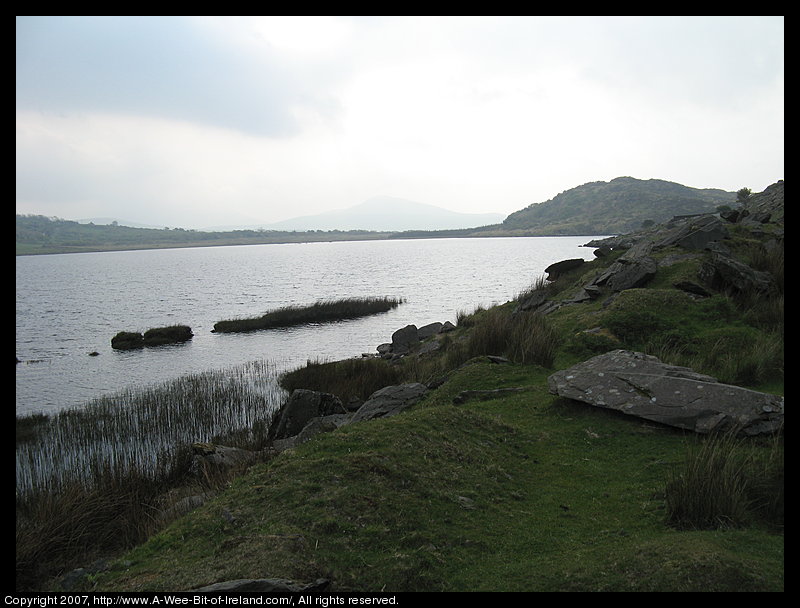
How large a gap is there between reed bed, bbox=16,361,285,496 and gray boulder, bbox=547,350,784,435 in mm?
9612

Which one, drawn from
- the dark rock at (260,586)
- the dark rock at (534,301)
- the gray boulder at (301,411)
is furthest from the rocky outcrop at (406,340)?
the dark rock at (260,586)

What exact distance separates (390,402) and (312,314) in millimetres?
34973

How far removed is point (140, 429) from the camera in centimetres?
1838

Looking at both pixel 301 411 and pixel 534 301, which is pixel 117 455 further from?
pixel 534 301

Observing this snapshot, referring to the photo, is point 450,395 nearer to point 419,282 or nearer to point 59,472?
point 59,472

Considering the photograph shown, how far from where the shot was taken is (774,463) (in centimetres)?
694

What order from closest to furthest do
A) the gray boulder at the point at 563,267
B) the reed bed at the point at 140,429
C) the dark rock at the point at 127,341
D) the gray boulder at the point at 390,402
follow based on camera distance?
the gray boulder at the point at 390,402
the reed bed at the point at 140,429
the gray boulder at the point at 563,267
the dark rock at the point at 127,341

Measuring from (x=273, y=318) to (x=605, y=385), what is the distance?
3788 centimetres

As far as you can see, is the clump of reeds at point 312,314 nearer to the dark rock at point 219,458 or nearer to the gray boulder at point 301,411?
the gray boulder at point 301,411

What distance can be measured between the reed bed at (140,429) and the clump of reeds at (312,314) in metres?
18.0

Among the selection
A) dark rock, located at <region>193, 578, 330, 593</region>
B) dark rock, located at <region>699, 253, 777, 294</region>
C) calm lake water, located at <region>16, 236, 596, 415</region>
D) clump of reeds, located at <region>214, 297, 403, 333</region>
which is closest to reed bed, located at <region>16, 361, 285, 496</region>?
calm lake water, located at <region>16, 236, 596, 415</region>

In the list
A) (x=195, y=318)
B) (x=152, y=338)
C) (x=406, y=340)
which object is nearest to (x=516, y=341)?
(x=406, y=340)

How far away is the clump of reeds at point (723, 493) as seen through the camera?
6336 millimetres

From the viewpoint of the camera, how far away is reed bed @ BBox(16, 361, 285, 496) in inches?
571
